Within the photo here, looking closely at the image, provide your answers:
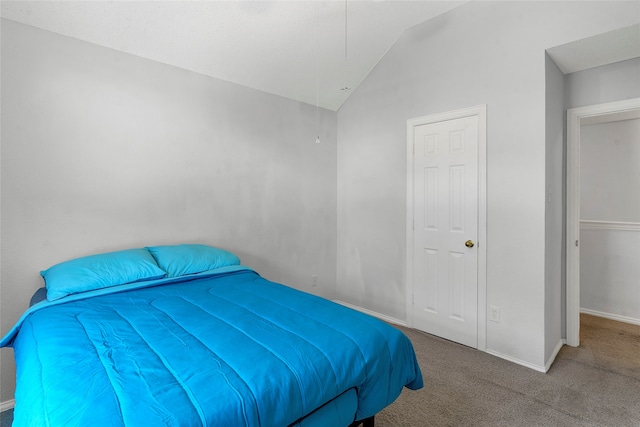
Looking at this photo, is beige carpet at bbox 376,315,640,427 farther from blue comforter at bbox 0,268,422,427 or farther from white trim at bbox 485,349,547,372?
blue comforter at bbox 0,268,422,427

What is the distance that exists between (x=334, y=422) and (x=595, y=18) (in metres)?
2.93

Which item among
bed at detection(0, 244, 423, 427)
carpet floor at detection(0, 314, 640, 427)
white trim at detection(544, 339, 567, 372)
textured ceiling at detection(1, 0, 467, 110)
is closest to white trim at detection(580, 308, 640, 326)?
carpet floor at detection(0, 314, 640, 427)

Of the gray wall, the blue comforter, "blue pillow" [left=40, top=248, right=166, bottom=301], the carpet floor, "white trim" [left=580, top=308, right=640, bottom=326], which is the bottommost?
the carpet floor

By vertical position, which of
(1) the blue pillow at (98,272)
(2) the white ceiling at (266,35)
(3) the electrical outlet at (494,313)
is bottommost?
(3) the electrical outlet at (494,313)

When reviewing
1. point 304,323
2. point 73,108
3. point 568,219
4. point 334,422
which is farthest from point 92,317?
point 568,219

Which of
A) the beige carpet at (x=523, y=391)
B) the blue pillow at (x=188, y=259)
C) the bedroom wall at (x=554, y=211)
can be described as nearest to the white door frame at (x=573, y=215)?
the bedroom wall at (x=554, y=211)

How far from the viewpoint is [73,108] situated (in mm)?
2268

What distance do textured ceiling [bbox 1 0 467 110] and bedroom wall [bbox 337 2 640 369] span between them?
348 mm

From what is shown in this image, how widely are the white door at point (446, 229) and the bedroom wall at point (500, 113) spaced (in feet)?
0.47

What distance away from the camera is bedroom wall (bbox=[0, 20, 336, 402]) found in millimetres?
2092

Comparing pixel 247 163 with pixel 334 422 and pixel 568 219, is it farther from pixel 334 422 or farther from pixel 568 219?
pixel 568 219

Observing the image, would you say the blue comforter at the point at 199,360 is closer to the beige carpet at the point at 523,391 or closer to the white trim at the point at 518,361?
the beige carpet at the point at 523,391

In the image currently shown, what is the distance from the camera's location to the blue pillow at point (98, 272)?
1.87 meters

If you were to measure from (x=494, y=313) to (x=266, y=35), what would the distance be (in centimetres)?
302
